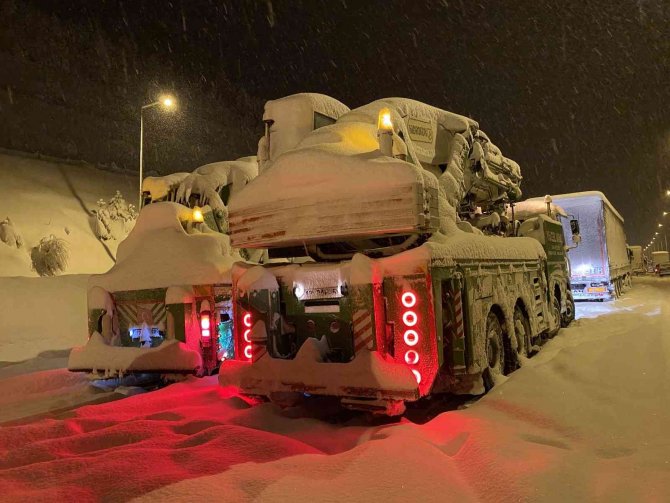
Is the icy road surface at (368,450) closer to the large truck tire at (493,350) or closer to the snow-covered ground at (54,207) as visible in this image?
the large truck tire at (493,350)

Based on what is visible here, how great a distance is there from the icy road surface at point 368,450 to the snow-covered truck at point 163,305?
93 centimetres

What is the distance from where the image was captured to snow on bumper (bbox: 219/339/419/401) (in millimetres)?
4703

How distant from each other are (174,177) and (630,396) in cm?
945

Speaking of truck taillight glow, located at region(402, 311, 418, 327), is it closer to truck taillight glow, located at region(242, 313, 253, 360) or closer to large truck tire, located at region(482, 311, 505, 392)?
large truck tire, located at region(482, 311, 505, 392)

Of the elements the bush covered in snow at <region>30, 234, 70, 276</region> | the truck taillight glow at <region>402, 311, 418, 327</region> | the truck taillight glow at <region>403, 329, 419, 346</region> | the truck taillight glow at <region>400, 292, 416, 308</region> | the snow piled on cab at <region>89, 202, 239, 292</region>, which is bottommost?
the truck taillight glow at <region>403, 329, 419, 346</region>

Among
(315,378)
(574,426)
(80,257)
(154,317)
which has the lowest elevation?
(574,426)

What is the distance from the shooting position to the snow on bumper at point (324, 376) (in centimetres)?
470

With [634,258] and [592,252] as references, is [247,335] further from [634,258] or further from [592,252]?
[634,258]

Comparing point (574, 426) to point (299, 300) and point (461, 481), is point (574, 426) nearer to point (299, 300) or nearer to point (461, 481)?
point (461, 481)

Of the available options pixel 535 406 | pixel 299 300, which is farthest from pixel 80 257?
pixel 535 406

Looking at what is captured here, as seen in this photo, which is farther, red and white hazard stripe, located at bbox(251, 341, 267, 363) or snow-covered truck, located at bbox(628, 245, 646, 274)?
snow-covered truck, located at bbox(628, 245, 646, 274)

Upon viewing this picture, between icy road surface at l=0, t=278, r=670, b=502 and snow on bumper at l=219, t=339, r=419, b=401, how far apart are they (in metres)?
0.29

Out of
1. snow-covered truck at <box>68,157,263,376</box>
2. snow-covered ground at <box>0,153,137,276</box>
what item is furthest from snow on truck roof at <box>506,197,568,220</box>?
snow-covered ground at <box>0,153,137,276</box>

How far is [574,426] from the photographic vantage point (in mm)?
4371
